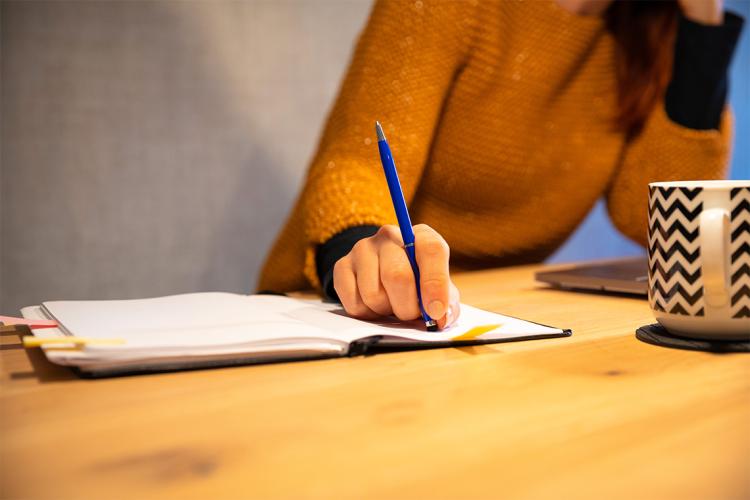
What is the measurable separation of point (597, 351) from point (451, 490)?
0.25m

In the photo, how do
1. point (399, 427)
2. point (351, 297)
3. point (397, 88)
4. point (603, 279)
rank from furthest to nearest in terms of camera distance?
point (397, 88), point (603, 279), point (351, 297), point (399, 427)

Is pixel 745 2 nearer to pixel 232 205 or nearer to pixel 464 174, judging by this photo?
pixel 464 174

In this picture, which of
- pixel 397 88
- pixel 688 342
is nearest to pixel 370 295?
pixel 688 342

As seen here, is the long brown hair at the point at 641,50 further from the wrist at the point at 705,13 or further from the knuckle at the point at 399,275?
the knuckle at the point at 399,275

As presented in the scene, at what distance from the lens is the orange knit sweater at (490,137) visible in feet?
3.18

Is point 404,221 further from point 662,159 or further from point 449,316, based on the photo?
point 662,159

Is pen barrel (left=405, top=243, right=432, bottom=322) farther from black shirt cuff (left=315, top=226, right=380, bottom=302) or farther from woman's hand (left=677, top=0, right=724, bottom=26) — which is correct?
woman's hand (left=677, top=0, right=724, bottom=26)

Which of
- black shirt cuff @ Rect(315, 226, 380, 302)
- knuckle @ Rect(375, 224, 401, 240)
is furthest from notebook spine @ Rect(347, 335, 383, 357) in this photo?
black shirt cuff @ Rect(315, 226, 380, 302)

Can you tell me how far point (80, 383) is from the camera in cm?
41

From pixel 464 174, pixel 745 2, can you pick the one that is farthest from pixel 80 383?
pixel 745 2

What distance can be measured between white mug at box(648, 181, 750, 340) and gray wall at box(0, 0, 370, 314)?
1002mm

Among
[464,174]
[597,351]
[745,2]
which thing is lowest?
[597,351]

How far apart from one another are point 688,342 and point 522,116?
700 millimetres

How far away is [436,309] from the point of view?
514 mm
